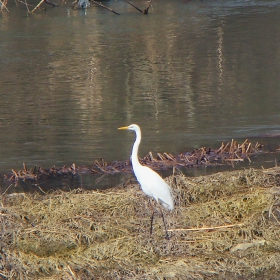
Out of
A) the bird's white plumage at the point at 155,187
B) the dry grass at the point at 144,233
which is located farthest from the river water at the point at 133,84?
the bird's white plumage at the point at 155,187

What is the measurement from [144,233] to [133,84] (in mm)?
9211

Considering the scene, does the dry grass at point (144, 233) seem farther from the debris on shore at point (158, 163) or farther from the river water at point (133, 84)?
the river water at point (133, 84)

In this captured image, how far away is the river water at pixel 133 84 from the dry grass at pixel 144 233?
233cm

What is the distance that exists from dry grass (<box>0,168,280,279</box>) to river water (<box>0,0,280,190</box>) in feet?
7.66

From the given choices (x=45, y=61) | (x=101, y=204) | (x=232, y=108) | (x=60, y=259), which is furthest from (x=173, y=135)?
(x=45, y=61)

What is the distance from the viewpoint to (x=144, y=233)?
6.78 meters

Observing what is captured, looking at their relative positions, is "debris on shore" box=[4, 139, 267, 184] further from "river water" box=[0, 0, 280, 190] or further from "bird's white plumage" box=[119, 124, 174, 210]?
"bird's white plumage" box=[119, 124, 174, 210]

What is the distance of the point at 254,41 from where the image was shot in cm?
2167

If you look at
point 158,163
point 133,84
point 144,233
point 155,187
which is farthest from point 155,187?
point 133,84

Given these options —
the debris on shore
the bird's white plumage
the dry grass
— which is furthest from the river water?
the bird's white plumage

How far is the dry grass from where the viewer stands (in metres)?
6.09

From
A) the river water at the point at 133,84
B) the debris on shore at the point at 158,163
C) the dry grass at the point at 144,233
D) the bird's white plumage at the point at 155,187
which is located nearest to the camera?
the dry grass at the point at 144,233

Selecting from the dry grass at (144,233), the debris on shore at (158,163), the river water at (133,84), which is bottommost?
the river water at (133,84)

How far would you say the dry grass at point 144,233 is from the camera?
609cm
